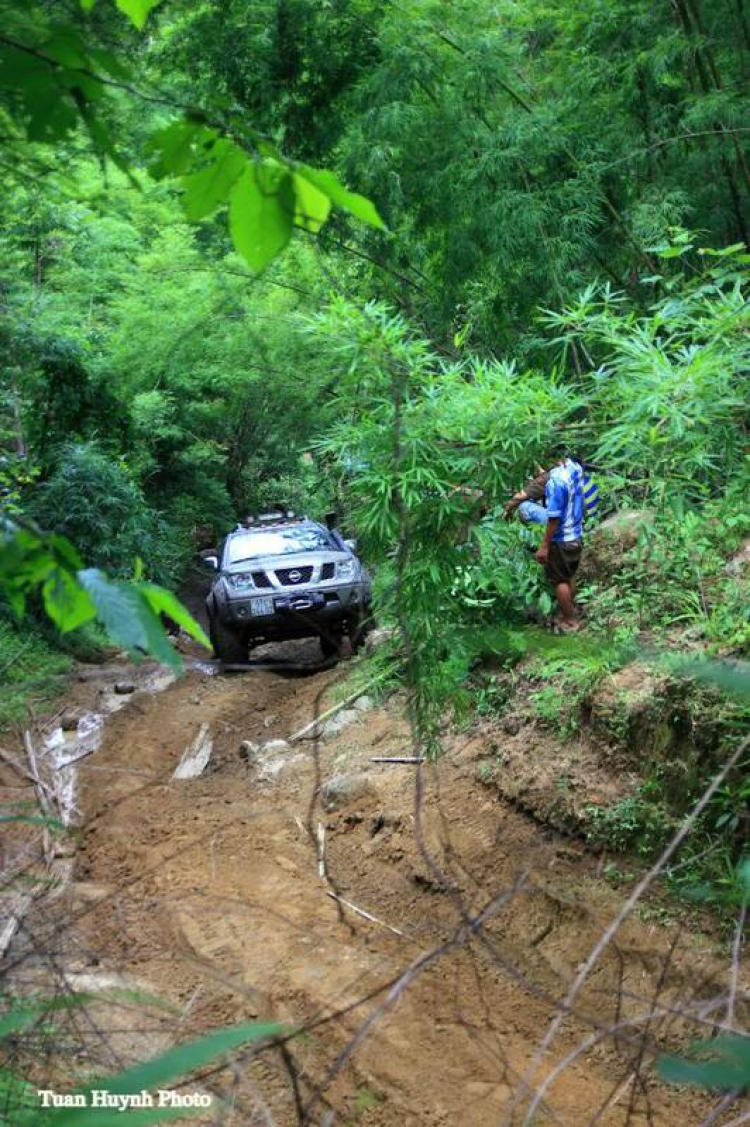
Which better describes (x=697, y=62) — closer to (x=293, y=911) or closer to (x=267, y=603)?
(x=267, y=603)

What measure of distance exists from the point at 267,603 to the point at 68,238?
8.51 m

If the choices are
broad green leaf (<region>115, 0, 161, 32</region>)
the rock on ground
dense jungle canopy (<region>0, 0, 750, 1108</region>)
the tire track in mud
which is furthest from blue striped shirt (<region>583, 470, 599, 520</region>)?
broad green leaf (<region>115, 0, 161, 32</region>)

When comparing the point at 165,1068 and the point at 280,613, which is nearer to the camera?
the point at 165,1068

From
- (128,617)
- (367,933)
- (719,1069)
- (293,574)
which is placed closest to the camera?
(719,1069)

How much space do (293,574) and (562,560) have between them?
4621 mm

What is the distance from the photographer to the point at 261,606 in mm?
10188

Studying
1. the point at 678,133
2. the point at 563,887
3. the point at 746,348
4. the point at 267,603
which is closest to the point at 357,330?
the point at 746,348

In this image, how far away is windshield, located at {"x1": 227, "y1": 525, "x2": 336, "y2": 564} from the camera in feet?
37.2

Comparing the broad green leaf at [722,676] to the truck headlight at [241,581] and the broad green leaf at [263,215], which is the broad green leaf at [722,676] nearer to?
the broad green leaf at [263,215]

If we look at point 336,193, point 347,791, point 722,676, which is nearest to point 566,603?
point 347,791

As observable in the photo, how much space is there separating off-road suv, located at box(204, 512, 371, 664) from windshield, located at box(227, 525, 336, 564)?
12 millimetres

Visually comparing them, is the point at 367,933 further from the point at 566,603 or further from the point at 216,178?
the point at 216,178

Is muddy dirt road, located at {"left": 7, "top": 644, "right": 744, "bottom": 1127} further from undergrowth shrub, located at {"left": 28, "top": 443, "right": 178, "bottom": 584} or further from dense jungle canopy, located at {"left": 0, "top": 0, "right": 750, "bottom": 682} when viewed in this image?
undergrowth shrub, located at {"left": 28, "top": 443, "right": 178, "bottom": 584}

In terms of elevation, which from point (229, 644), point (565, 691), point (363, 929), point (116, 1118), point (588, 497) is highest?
point (116, 1118)
